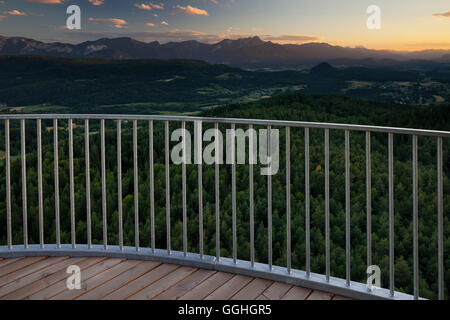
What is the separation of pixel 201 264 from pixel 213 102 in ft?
141

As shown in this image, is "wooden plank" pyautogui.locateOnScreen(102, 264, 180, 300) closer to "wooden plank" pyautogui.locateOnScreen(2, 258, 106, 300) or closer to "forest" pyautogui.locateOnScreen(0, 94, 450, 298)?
"wooden plank" pyautogui.locateOnScreen(2, 258, 106, 300)

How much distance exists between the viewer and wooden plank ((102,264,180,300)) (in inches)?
102

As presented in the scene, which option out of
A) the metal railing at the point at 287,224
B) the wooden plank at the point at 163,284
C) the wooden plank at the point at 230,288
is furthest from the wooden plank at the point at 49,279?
the wooden plank at the point at 230,288

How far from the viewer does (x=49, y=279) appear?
283cm

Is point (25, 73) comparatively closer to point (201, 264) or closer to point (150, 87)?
point (150, 87)

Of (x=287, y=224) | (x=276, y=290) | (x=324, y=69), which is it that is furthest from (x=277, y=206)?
(x=324, y=69)

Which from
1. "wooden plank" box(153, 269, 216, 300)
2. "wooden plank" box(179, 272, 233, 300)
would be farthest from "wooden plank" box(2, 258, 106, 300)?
"wooden plank" box(179, 272, 233, 300)

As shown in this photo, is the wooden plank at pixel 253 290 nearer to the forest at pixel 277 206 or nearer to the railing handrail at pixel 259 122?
the railing handrail at pixel 259 122

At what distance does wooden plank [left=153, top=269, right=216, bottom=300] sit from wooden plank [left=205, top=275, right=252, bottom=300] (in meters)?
0.18

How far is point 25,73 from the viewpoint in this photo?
5966 cm

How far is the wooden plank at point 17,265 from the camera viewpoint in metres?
2.97

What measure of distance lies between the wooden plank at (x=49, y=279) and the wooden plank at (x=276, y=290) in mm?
1344

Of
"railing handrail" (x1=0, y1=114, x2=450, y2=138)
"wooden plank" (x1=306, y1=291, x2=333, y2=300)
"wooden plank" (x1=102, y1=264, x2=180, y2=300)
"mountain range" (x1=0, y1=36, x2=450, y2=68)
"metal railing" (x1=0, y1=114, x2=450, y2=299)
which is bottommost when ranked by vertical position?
"wooden plank" (x1=306, y1=291, x2=333, y2=300)
